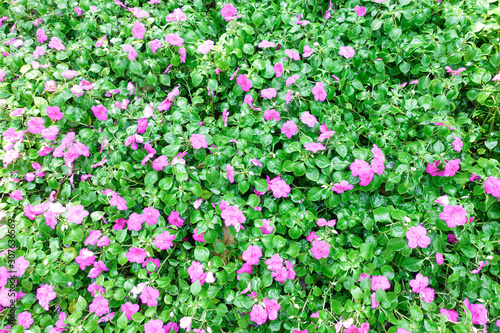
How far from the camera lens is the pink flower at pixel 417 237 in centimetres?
162

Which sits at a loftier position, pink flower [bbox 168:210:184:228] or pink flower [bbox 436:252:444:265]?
pink flower [bbox 436:252:444:265]

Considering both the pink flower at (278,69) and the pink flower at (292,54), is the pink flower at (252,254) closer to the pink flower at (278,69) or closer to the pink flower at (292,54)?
the pink flower at (278,69)

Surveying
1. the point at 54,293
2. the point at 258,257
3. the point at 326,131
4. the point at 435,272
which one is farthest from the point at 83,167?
the point at 435,272


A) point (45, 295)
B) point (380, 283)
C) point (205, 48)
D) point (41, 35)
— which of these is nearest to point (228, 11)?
point (205, 48)

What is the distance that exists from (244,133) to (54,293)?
1.40 metres

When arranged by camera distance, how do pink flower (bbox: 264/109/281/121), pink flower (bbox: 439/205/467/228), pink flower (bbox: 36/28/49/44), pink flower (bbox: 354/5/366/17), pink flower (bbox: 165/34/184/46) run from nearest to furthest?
pink flower (bbox: 439/205/467/228)
pink flower (bbox: 264/109/281/121)
pink flower (bbox: 165/34/184/46)
pink flower (bbox: 354/5/366/17)
pink flower (bbox: 36/28/49/44)

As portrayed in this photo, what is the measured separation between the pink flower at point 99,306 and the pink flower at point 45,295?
24cm

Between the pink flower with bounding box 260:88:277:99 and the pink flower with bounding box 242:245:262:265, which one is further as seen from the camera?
the pink flower with bounding box 260:88:277:99

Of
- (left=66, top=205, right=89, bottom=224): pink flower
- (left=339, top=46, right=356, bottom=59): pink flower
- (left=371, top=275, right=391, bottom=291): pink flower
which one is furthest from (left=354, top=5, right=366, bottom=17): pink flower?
(left=66, top=205, right=89, bottom=224): pink flower

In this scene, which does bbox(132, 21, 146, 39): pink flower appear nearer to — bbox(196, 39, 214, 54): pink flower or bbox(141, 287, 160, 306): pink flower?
bbox(196, 39, 214, 54): pink flower

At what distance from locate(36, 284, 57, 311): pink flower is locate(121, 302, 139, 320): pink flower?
1.31 ft

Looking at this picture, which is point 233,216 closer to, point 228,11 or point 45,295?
point 45,295

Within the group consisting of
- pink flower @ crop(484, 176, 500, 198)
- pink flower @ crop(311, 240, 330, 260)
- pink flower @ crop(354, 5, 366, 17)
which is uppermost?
pink flower @ crop(354, 5, 366, 17)

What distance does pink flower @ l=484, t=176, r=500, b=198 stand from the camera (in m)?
1.71
